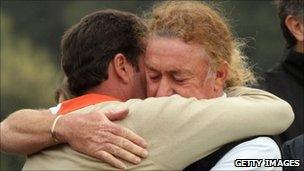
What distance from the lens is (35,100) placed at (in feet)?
17.6

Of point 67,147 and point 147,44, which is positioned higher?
point 147,44

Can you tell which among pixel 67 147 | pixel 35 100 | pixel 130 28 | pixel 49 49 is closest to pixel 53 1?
pixel 49 49

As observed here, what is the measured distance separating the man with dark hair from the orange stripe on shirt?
134 cm

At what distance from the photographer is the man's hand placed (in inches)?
84.1

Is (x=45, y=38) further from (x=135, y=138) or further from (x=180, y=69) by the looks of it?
(x=135, y=138)

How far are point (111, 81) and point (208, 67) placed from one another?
335 millimetres

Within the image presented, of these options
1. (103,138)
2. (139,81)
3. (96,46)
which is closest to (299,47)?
(139,81)

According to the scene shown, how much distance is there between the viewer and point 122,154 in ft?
7.02

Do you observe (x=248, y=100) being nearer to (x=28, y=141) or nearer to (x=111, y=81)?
(x=111, y=81)

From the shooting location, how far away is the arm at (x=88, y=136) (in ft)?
7.02

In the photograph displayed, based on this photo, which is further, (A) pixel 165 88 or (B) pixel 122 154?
(A) pixel 165 88

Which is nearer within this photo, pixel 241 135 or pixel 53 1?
pixel 241 135

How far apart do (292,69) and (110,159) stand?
5.55 feet
